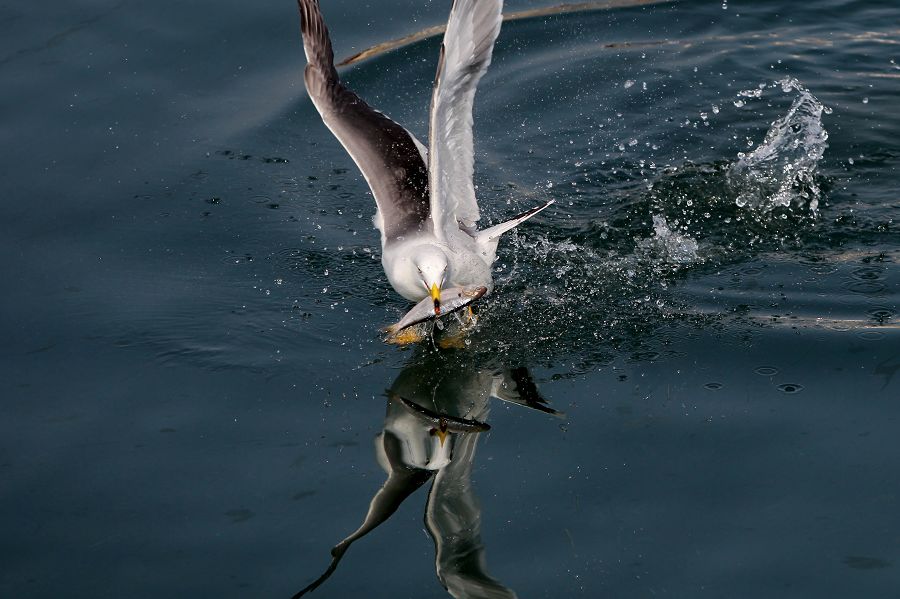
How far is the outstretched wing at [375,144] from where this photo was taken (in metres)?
5.92

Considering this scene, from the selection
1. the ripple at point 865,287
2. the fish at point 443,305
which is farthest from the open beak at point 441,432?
the ripple at point 865,287

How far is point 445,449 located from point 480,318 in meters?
1.02

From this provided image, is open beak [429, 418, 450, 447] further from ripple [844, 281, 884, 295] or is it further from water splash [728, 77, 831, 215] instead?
water splash [728, 77, 831, 215]

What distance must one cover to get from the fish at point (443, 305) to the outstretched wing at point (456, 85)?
44 centimetres

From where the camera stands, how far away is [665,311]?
5598 mm

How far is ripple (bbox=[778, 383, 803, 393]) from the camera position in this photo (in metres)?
5.02

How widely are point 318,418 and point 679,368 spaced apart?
1592 millimetres

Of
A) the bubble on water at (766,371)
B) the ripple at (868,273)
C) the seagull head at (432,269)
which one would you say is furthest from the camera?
→ the ripple at (868,273)

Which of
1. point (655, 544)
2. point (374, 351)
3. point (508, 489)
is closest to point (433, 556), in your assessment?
point (508, 489)

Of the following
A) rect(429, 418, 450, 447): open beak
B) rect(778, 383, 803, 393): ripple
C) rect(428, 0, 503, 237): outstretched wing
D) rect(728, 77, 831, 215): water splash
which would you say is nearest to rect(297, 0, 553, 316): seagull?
rect(428, 0, 503, 237): outstretched wing

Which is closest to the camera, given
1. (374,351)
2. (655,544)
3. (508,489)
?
(655,544)

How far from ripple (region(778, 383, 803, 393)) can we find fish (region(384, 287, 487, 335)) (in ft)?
4.42

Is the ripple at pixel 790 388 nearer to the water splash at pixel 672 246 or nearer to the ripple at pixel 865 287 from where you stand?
the ripple at pixel 865 287

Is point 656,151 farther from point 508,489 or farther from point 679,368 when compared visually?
point 508,489
